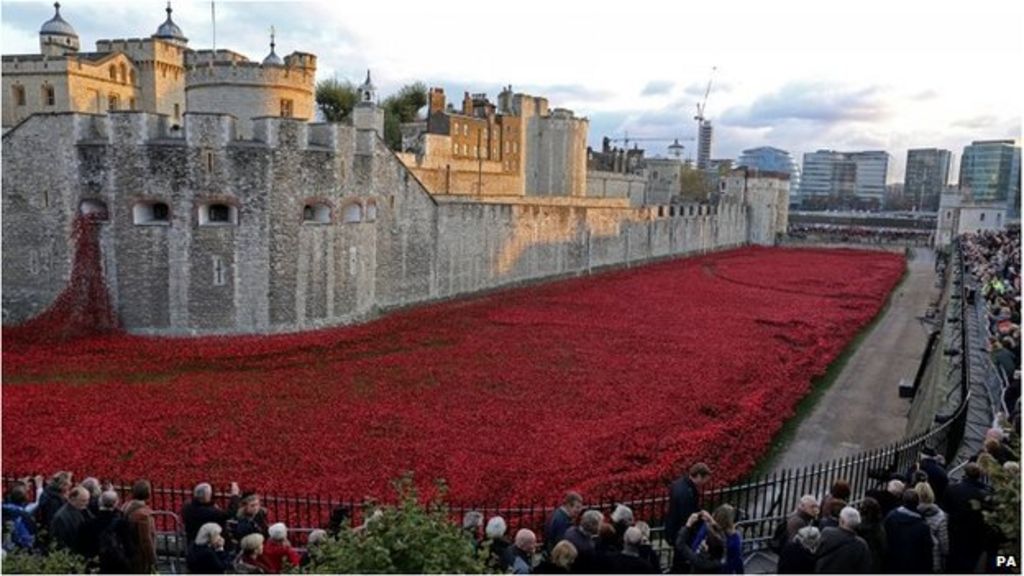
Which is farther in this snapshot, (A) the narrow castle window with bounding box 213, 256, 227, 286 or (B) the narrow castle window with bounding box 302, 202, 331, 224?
(B) the narrow castle window with bounding box 302, 202, 331, 224

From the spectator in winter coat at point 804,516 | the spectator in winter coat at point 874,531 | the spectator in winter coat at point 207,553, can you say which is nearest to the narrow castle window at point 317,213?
the spectator in winter coat at point 207,553

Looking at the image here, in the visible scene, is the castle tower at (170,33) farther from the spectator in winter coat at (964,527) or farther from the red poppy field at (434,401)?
the spectator in winter coat at (964,527)

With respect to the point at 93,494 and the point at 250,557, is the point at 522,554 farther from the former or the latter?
the point at 93,494

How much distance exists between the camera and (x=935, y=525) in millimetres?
7219

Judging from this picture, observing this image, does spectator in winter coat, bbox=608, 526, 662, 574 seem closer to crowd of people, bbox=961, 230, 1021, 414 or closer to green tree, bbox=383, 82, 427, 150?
crowd of people, bbox=961, 230, 1021, 414

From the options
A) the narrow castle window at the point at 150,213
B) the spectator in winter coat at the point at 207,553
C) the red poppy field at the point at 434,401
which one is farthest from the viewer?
the narrow castle window at the point at 150,213

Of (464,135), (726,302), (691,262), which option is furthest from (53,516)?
(691,262)

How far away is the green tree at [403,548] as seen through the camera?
5.42m

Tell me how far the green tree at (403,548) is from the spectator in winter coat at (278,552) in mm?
1770

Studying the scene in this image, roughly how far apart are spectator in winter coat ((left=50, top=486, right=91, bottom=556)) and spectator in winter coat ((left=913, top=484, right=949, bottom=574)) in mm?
8093

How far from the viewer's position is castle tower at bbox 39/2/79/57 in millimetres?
47062

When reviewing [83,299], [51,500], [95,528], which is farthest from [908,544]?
[83,299]

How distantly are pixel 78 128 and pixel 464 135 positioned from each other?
33.3 meters

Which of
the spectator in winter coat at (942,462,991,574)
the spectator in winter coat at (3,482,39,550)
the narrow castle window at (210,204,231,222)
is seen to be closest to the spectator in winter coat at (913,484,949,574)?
the spectator in winter coat at (942,462,991,574)
